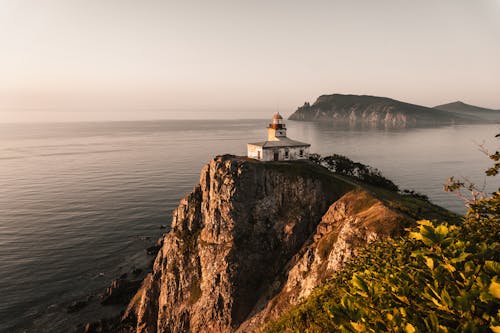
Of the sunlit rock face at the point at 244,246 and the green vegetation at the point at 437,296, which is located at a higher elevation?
the green vegetation at the point at 437,296

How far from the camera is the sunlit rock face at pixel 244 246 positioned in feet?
175

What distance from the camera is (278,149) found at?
7638 cm

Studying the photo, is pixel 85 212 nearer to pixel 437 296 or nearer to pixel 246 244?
pixel 246 244

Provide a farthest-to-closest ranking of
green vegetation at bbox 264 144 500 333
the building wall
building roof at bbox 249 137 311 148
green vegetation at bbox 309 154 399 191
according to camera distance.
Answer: green vegetation at bbox 309 154 399 191 → building roof at bbox 249 137 311 148 → the building wall → green vegetation at bbox 264 144 500 333

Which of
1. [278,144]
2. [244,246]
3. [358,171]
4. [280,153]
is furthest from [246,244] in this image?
[358,171]

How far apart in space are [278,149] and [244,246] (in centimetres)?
Answer: 2908

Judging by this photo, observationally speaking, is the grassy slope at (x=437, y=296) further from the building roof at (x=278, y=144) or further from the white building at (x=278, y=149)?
the building roof at (x=278, y=144)

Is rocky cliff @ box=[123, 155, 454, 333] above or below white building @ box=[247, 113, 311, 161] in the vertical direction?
below

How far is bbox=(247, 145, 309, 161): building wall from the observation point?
7525 cm

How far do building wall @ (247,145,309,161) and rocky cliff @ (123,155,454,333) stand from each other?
23.2 ft

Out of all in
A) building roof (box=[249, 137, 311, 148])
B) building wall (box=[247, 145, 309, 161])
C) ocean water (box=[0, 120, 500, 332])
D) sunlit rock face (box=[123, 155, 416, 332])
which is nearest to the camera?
sunlit rock face (box=[123, 155, 416, 332])

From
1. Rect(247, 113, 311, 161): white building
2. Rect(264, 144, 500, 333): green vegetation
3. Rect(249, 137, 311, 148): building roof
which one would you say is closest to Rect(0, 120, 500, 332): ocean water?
Rect(264, 144, 500, 333): green vegetation

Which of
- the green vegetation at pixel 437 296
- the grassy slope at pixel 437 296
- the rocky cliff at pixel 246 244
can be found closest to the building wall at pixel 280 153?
the rocky cliff at pixel 246 244

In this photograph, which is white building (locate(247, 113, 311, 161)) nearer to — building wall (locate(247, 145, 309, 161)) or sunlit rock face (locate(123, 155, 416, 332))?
building wall (locate(247, 145, 309, 161))
